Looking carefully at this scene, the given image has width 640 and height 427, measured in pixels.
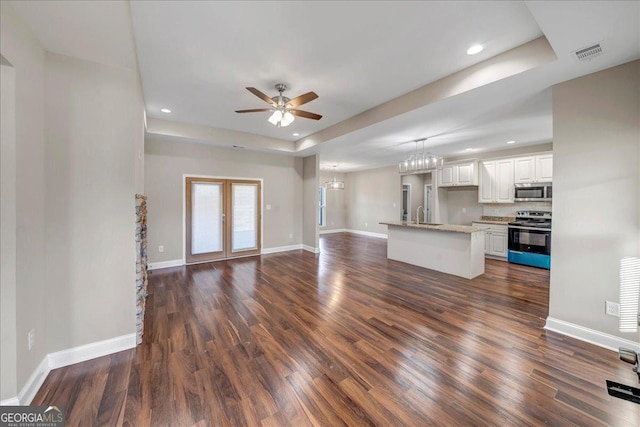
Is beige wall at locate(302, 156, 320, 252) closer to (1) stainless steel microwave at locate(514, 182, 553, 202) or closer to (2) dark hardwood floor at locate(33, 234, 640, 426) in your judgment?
(2) dark hardwood floor at locate(33, 234, 640, 426)

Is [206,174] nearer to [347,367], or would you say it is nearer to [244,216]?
[244,216]

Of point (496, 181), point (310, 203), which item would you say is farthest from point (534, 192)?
point (310, 203)

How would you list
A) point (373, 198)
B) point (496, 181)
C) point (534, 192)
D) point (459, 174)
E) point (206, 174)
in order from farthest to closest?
point (373, 198)
point (459, 174)
point (496, 181)
point (206, 174)
point (534, 192)

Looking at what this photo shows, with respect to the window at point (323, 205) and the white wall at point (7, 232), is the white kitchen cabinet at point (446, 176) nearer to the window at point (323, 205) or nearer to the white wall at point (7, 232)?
the window at point (323, 205)

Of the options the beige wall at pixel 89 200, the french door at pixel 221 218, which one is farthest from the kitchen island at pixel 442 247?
the beige wall at pixel 89 200

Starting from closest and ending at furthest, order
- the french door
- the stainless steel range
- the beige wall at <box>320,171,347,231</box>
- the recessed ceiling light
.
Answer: the recessed ceiling light → the stainless steel range → the french door → the beige wall at <box>320,171,347,231</box>

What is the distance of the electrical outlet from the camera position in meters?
2.27

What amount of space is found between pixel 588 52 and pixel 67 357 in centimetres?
524

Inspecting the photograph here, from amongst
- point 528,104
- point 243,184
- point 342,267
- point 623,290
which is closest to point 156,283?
point 243,184

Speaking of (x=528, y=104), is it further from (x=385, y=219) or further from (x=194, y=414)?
(x=385, y=219)

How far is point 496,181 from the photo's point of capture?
231 inches

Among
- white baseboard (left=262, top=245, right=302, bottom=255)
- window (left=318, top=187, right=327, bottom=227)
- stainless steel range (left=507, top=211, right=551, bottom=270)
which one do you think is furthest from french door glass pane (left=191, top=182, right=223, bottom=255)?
stainless steel range (left=507, top=211, right=551, bottom=270)

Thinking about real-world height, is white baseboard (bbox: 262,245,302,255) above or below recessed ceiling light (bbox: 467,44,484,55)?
below

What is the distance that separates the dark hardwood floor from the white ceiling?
2713 mm
